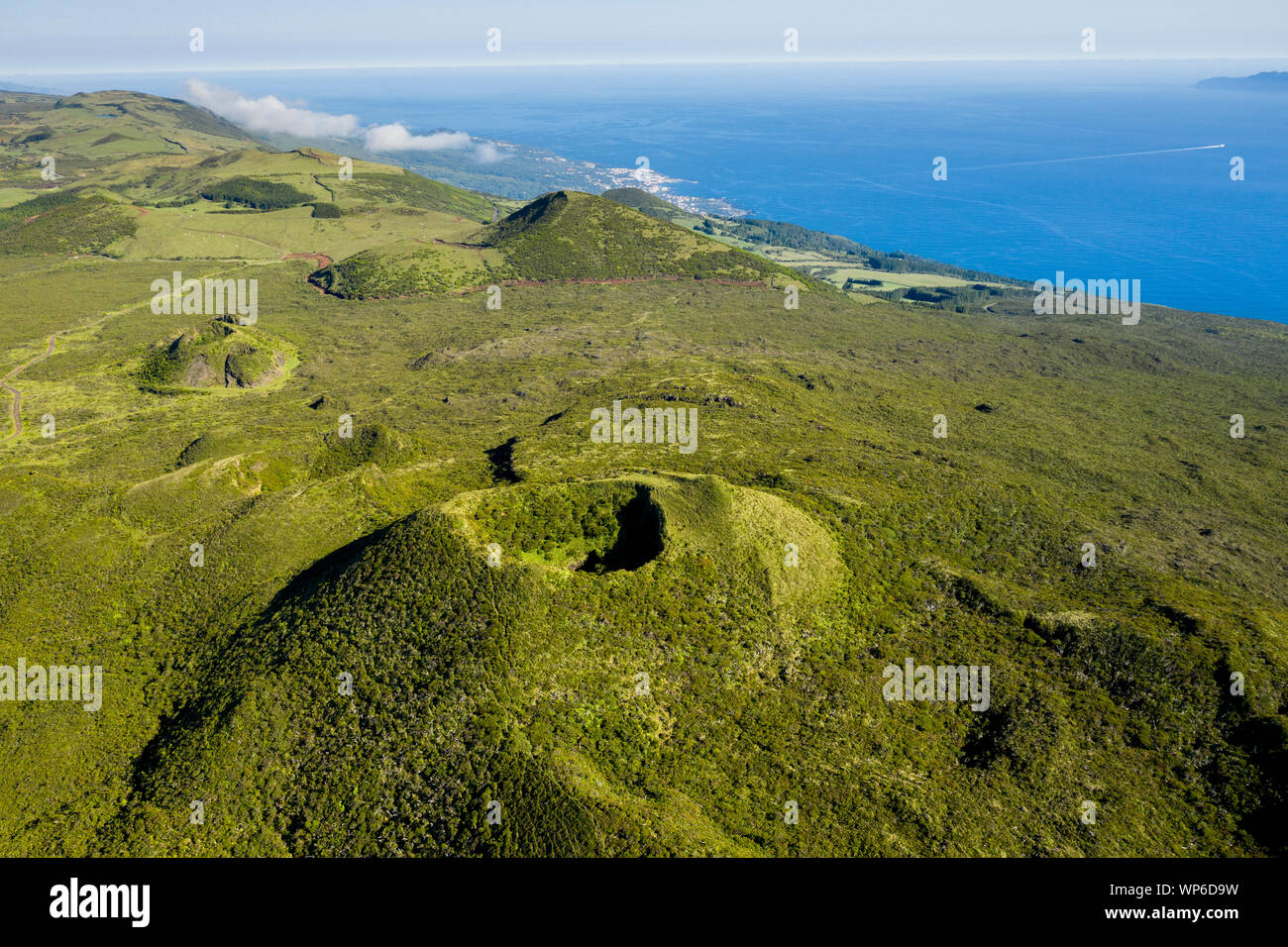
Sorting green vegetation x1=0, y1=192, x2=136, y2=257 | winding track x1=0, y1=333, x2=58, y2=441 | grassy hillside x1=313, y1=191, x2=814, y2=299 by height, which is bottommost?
winding track x1=0, y1=333, x2=58, y2=441

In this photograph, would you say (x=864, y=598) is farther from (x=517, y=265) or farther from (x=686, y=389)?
(x=517, y=265)

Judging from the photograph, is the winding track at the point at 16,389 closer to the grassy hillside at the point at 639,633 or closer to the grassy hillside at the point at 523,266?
the grassy hillside at the point at 639,633

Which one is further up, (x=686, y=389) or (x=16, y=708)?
(x=686, y=389)

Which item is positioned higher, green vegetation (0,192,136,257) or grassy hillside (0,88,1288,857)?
green vegetation (0,192,136,257)

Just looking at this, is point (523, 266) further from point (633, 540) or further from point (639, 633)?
point (639, 633)

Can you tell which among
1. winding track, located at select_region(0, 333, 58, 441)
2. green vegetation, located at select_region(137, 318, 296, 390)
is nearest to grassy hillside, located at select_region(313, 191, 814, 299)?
green vegetation, located at select_region(137, 318, 296, 390)

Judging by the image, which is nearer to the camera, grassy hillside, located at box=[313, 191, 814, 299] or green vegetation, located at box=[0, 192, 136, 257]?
grassy hillside, located at box=[313, 191, 814, 299]

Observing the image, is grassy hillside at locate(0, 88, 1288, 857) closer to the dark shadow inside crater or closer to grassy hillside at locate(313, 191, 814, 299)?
the dark shadow inside crater

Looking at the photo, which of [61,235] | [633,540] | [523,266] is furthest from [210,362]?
[61,235]
